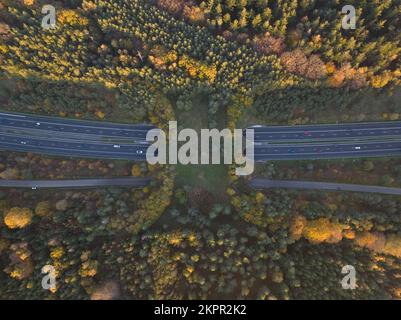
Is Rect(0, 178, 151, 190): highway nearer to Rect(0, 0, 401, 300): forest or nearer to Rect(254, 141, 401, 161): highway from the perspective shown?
Rect(0, 0, 401, 300): forest

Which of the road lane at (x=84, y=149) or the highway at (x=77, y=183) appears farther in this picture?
the road lane at (x=84, y=149)

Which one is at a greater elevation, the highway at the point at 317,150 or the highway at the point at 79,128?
the highway at the point at 79,128

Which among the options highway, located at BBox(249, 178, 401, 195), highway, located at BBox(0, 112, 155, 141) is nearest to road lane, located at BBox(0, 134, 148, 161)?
highway, located at BBox(0, 112, 155, 141)

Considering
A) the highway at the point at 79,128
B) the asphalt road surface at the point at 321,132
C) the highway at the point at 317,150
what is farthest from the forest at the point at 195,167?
the highway at the point at 317,150

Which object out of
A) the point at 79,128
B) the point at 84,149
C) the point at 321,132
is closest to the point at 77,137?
the point at 79,128

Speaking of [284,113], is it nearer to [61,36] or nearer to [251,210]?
[251,210]

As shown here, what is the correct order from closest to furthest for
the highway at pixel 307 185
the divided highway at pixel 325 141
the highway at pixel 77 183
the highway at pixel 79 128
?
1. the highway at pixel 77 183
2. the highway at pixel 307 185
3. the highway at pixel 79 128
4. the divided highway at pixel 325 141
